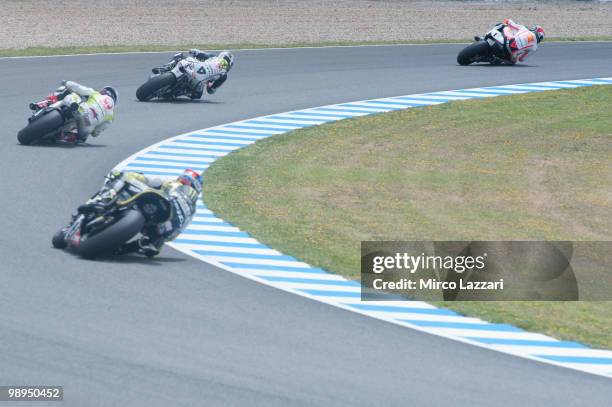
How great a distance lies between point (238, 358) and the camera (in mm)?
10031

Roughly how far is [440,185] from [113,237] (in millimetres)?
8180

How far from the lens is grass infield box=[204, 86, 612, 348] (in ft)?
49.6

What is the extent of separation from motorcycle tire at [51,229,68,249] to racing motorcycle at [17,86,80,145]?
780 centimetres

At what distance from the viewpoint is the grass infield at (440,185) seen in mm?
15109

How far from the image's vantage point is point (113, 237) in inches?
513

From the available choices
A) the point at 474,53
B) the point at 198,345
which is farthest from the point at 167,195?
the point at 474,53

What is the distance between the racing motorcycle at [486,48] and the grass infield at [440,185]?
6.47m

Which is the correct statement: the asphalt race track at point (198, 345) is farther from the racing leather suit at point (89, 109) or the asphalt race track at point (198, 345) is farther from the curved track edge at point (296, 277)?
the racing leather suit at point (89, 109)

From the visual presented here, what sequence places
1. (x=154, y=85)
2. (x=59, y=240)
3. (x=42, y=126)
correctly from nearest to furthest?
(x=59, y=240) < (x=42, y=126) < (x=154, y=85)

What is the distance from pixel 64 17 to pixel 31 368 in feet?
118

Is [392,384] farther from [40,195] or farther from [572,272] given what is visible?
[40,195]

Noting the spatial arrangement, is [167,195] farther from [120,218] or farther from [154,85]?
[154,85]

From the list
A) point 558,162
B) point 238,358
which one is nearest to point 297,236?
point 238,358

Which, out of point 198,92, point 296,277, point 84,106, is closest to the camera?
point 296,277
